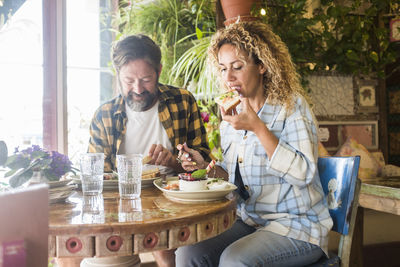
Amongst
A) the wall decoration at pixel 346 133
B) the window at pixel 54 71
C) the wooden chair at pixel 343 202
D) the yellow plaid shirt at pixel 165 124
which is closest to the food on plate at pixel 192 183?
the wooden chair at pixel 343 202

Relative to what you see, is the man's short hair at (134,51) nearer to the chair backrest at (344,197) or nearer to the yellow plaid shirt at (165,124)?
the yellow plaid shirt at (165,124)

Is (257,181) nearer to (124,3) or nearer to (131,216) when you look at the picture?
(131,216)

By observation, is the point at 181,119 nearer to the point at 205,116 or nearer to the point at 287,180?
the point at 205,116

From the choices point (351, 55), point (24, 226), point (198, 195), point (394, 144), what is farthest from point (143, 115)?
point (394, 144)

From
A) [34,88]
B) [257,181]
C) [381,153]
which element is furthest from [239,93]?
[381,153]

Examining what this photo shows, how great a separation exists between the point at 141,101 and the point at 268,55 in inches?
31.0

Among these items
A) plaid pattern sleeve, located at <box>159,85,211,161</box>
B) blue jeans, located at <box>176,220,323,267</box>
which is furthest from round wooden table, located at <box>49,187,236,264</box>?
plaid pattern sleeve, located at <box>159,85,211,161</box>

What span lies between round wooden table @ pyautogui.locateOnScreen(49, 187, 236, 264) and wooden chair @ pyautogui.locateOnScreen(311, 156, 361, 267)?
0.52m

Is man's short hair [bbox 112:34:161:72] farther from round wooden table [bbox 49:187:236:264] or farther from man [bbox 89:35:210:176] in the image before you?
round wooden table [bbox 49:187:236:264]

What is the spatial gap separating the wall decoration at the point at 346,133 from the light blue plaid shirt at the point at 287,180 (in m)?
1.89

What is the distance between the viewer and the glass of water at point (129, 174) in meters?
1.22

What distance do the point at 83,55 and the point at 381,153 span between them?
2.92 m

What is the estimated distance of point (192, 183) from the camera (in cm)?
120

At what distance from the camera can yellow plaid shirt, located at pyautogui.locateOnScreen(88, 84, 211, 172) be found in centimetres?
206
